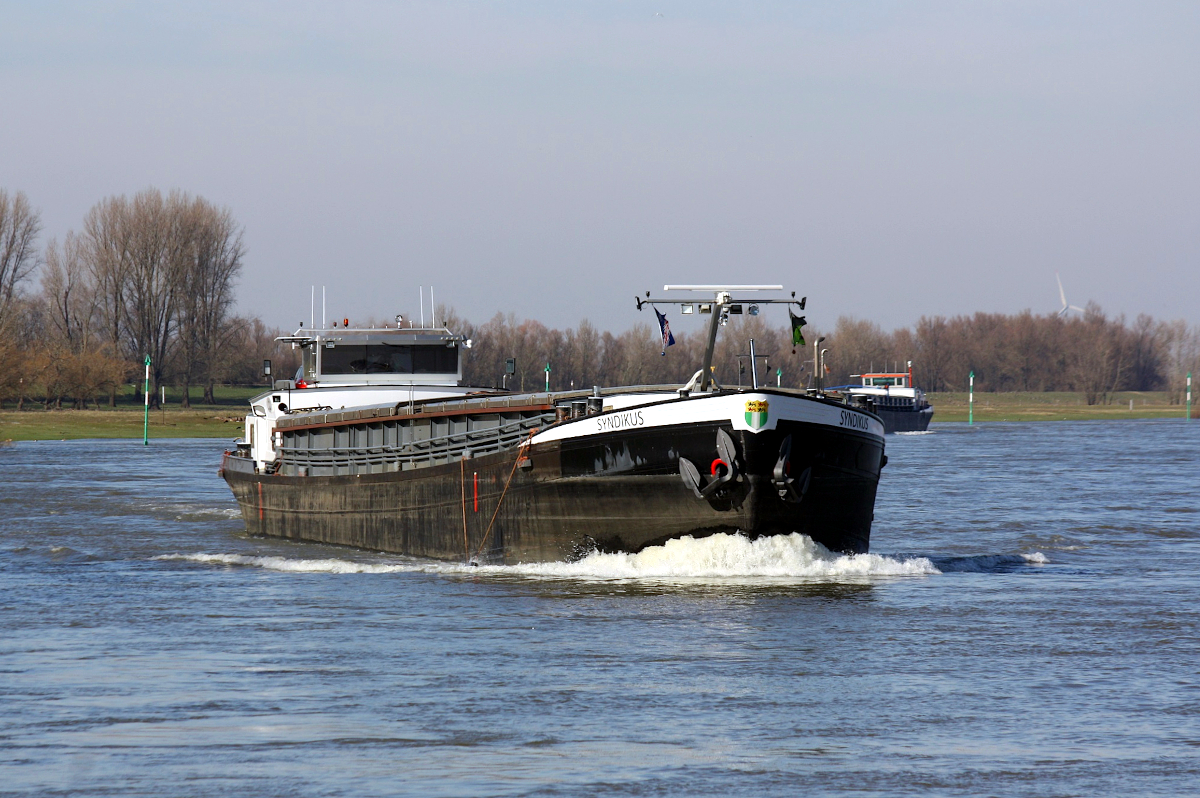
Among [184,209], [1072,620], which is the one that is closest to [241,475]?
[1072,620]

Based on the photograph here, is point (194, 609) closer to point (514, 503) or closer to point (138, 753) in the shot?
point (514, 503)

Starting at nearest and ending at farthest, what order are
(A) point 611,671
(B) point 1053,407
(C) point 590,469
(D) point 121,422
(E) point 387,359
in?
(A) point 611,671, (C) point 590,469, (E) point 387,359, (D) point 121,422, (B) point 1053,407

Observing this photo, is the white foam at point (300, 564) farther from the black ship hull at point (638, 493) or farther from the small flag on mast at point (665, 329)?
the small flag on mast at point (665, 329)

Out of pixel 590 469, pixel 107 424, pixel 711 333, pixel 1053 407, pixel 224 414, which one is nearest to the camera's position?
pixel 590 469

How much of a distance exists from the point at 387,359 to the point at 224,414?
77.3 metres

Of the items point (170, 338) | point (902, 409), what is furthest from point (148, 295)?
point (902, 409)

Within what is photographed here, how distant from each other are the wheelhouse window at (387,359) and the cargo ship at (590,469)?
2.03 m

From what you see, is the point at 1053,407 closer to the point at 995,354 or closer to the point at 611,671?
the point at 995,354

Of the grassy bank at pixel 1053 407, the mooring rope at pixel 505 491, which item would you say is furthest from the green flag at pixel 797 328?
the grassy bank at pixel 1053 407

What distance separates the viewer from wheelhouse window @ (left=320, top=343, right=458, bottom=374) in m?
31.7

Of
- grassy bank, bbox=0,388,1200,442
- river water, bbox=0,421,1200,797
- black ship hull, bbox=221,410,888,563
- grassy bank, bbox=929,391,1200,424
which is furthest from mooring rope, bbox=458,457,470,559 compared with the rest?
grassy bank, bbox=929,391,1200,424

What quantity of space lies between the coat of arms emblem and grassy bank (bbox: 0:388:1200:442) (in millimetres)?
21855

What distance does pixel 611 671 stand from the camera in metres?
14.2

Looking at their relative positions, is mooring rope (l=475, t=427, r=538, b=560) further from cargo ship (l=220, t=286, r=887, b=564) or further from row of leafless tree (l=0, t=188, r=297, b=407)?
row of leafless tree (l=0, t=188, r=297, b=407)
